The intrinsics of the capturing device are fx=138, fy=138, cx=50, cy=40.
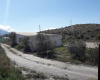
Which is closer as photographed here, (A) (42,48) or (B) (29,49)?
(A) (42,48)

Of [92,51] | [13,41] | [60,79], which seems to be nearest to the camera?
[60,79]

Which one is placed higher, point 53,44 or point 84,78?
point 53,44

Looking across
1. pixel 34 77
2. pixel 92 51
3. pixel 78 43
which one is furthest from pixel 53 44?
pixel 34 77

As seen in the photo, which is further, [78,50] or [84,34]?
[84,34]

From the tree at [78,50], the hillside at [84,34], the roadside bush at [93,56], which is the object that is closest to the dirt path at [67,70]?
the roadside bush at [93,56]

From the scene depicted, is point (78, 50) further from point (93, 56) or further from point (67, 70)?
point (67, 70)

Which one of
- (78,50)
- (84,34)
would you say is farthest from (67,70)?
(84,34)

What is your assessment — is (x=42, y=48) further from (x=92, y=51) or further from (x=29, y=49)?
(x=92, y=51)

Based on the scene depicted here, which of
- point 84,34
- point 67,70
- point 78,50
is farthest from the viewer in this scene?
point 84,34

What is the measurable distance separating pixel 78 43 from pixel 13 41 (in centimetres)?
2773

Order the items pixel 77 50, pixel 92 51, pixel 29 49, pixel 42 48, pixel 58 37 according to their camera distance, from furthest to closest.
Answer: pixel 58 37 → pixel 29 49 → pixel 42 48 → pixel 77 50 → pixel 92 51

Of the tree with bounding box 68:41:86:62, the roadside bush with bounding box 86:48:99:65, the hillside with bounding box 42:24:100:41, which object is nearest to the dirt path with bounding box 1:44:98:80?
the roadside bush with bounding box 86:48:99:65

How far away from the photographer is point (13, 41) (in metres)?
40.6

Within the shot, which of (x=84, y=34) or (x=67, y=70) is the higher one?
(x=84, y=34)
